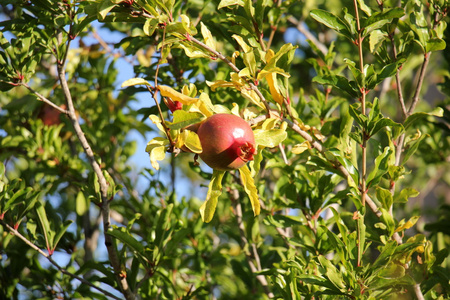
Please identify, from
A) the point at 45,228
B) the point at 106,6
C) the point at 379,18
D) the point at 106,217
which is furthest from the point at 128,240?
the point at 379,18

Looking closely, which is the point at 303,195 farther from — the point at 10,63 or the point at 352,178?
the point at 10,63

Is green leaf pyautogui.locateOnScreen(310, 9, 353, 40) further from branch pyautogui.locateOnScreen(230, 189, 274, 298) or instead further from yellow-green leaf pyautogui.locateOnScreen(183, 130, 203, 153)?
branch pyautogui.locateOnScreen(230, 189, 274, 298)

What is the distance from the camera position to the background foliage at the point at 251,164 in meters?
1.29

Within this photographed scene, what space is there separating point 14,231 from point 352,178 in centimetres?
114

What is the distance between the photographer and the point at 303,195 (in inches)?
68.2

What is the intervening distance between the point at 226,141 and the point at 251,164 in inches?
7.1

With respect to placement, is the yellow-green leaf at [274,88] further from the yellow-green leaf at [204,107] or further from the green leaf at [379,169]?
the green leaf at [379,169]

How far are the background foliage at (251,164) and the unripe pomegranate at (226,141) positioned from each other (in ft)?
0.19

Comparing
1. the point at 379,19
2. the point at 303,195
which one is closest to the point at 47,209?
the point at 303,195

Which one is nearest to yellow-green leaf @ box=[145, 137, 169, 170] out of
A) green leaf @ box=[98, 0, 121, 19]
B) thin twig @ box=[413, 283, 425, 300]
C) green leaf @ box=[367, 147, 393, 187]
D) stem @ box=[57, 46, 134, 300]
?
green leaf @ box=[98, 0, 121, 19]

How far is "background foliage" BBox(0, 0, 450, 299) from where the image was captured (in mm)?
1294

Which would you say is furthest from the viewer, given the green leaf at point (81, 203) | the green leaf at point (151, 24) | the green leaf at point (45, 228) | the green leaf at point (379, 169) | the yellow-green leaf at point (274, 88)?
the green leaf at point (81, 203)

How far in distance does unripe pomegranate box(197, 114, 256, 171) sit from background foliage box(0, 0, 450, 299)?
0.19ft

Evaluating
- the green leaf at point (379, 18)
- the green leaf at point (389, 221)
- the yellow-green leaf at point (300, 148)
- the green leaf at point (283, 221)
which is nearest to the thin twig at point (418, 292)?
the green leaf at point (389, 221)
